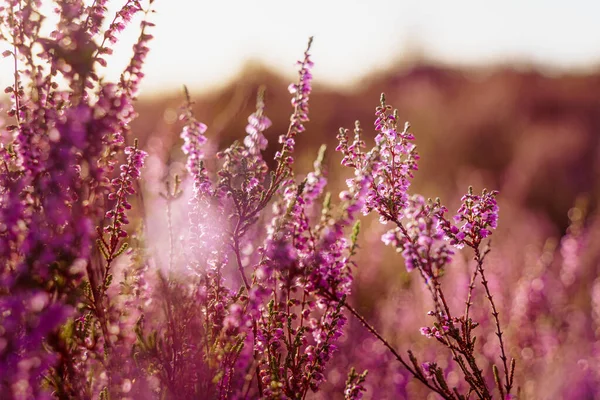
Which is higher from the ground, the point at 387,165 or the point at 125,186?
the point at 387,165

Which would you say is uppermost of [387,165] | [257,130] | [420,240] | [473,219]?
[257,130]

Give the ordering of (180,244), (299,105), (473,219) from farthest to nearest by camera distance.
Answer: (180,244) < (299,105) < (473,219)

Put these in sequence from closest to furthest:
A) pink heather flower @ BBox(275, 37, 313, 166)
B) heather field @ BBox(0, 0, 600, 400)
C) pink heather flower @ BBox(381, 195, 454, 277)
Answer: heather field @ BBox(0, 0, 600, 400), pink heather flower @ BBox(381, 195, 454, 277), pink heather flower @ BBox(275, 37, 313, 166)

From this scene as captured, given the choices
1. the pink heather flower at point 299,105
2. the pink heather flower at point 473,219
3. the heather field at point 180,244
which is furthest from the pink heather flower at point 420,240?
the pink heather flower at point 299,105

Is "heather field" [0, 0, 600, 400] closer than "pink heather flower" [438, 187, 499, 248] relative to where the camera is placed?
Yes

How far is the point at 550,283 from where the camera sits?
547 centimetres

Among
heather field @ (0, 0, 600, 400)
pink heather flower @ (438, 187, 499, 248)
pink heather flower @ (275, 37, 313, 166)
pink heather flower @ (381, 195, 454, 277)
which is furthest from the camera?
pink heather flower @ (275, 37, 313, 166)

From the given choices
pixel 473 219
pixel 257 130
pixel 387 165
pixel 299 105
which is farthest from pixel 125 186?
pixel 473 219

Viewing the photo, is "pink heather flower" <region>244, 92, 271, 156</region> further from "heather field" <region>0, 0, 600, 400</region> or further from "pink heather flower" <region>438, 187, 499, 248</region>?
"pink heather flower" <region>438, 187, 499, 248</region>

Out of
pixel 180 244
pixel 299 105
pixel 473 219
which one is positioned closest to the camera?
pixel 473 219

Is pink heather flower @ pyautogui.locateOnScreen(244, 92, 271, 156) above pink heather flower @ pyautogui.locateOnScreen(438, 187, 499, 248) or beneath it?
above

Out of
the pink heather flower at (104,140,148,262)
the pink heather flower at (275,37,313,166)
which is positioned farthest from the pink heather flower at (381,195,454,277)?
the pink heather flower at (104,140,148,262)

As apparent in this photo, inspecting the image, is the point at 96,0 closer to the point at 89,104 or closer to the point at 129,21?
the point at 129,21

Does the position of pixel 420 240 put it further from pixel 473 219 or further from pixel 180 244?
pixel 180 244
